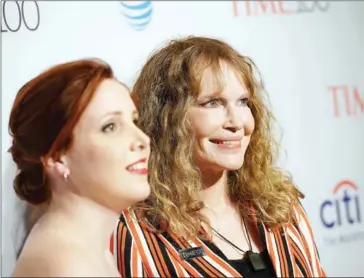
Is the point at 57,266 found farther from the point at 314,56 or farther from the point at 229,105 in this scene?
the point at 314,56

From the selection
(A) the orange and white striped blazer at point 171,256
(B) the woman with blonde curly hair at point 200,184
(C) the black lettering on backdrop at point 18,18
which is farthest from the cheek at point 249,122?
(C) the black lettering on backdrop at point 18,18

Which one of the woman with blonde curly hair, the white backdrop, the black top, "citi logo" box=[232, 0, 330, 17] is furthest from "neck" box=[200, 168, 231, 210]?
"citi logo" box=[232, 0, 330, 17]

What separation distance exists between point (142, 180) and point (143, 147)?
0.05 m

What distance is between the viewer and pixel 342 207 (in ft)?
4.64

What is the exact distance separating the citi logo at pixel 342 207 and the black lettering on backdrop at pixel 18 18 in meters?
0.71

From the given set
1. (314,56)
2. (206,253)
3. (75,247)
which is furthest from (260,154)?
(75,247)

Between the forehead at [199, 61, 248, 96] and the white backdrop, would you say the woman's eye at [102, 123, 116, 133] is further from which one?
the white backdrop

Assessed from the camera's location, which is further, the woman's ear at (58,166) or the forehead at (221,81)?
the forehead at (221,81)

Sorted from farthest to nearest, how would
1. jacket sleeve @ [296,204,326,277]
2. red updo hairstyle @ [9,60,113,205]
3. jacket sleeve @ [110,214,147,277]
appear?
jacket sleeve @ [296,204,326,277] < jacket sleeve @ [110,214,147,277] < red updo hairstyle @ [9,60,113,205]

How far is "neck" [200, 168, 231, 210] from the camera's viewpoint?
3.76ft

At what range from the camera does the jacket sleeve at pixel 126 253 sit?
41.6 inches

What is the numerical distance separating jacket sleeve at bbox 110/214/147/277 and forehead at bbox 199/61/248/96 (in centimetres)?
27

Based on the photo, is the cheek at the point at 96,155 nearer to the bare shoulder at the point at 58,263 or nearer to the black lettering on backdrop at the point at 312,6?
the bare shoulder at the point at 58,263

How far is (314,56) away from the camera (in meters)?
1.42
